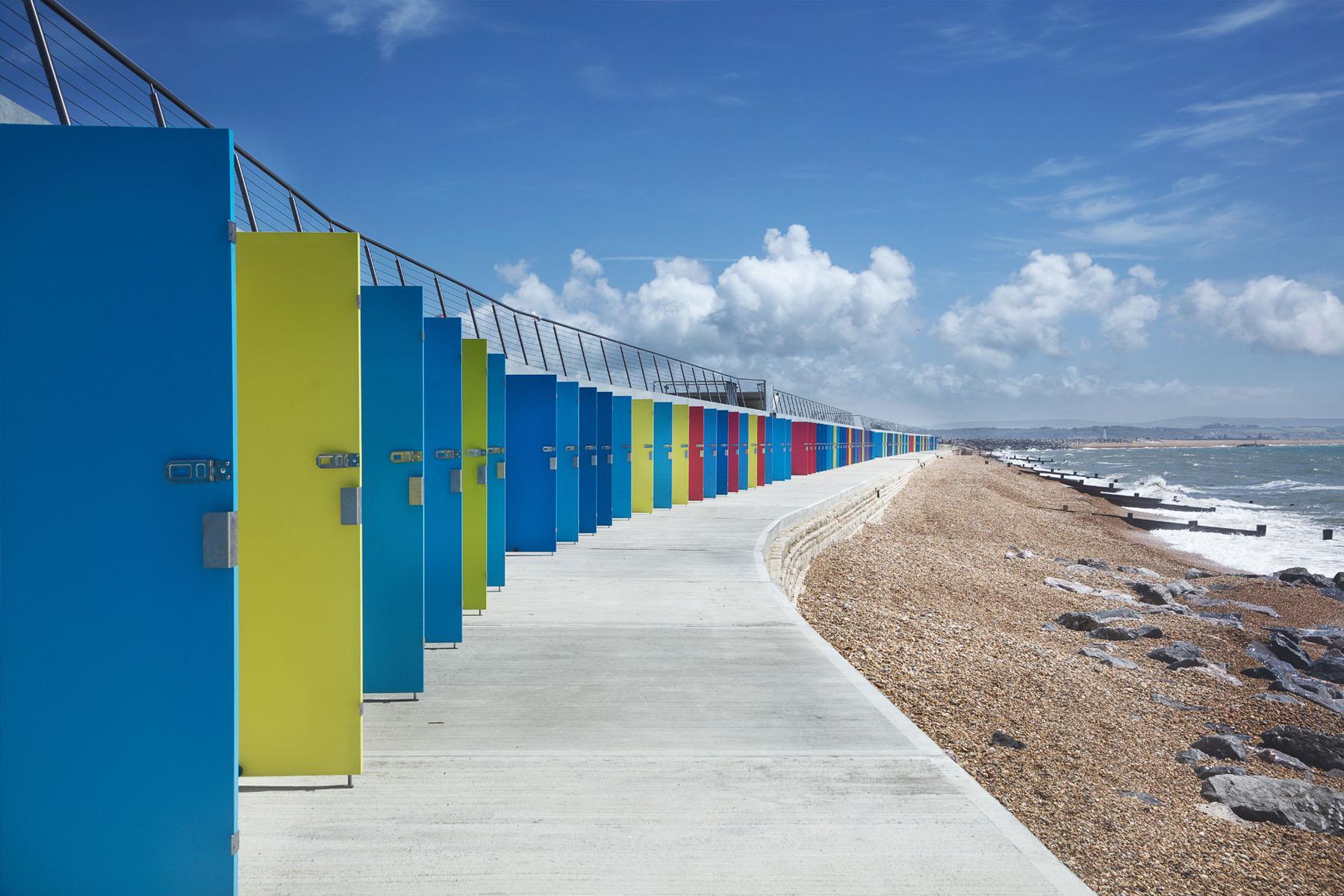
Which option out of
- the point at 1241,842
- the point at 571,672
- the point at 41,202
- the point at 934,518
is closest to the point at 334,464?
the point at 41,202

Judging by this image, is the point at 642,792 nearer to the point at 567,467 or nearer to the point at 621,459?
the point at 567,467

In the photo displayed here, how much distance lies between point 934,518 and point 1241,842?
19911 mm

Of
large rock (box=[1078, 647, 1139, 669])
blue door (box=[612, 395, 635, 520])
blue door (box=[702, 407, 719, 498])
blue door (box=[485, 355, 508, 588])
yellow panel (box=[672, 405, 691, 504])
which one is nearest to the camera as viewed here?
blue door (box=[485, 355, 508, 588])

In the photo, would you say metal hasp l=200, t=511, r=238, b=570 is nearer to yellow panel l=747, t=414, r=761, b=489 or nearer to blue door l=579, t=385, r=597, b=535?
blue door l=579, t=385, r=597, b=535

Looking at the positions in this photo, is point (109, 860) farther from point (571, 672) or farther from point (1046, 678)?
point (1046, 678)

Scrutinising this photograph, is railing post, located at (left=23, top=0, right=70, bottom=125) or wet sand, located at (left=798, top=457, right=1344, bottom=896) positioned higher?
railing post, located at (left=23, top=0, right=70, bottom=125)

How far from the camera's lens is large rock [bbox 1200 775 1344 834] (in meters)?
5.48

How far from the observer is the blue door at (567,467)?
1120 centimetres

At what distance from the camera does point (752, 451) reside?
85.7ft

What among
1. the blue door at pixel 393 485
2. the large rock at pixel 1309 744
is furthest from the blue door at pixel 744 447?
the blue door at pixel 393 485

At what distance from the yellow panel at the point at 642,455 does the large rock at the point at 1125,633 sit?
25.4 feet

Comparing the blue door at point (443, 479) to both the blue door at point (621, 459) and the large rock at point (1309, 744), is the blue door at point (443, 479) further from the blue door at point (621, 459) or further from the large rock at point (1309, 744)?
the blue door at point (621, 459)

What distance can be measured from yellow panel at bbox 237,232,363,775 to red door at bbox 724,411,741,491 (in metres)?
19.3

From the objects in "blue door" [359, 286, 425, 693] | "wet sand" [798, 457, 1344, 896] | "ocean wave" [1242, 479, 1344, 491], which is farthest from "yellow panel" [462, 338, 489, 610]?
"ocean wave" [1242, 479, 1344, 491]
